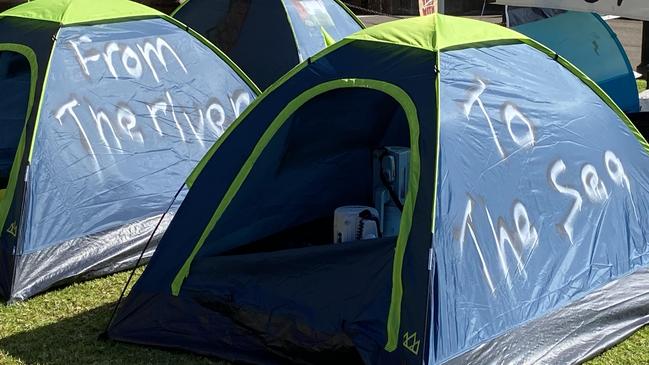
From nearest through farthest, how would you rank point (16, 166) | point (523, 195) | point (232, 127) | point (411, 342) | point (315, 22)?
point (411, 342)
point (523, 195)
point (232, 127)
point (16, 166)
point (315, 22)

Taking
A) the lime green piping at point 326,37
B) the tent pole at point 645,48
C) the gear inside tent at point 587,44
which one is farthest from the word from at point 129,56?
the tent pole at point 645,48

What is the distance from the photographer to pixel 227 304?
4.59m

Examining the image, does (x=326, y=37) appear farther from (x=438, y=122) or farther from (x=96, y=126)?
(x=438, y=122)

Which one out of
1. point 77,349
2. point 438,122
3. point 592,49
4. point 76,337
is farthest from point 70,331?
point 592,49

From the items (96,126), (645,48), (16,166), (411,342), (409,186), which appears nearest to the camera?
(411,342)

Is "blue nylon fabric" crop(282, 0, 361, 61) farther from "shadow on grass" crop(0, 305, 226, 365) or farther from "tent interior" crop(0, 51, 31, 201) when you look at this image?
"shadow on grass" crop(0, 305, 226, 365)

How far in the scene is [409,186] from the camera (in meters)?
4.23

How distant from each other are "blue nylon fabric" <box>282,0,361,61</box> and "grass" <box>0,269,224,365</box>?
10.2 ft

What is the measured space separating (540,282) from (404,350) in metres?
0.77

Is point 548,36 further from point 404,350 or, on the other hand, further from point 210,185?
point 404,350

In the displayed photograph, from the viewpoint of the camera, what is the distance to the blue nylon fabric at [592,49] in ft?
27.0

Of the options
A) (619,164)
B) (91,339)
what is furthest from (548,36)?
(91,339)

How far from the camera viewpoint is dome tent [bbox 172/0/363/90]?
26.8 feet

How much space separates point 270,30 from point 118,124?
8.58ft
